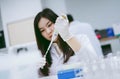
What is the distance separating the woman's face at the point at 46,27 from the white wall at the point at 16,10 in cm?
224

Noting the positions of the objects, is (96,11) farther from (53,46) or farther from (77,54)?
(77,54)

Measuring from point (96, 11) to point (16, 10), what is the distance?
4.32 ft

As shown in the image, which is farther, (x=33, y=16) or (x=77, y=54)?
(x=33, y=16)

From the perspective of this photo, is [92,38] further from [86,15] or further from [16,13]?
[16,13]

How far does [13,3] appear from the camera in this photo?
13.0ft

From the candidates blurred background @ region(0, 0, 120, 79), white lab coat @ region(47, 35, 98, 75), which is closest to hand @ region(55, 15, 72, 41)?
white lab coat @ region(47, 35, 98, 75)

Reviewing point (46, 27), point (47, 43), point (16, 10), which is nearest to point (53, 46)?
point (47, 43)

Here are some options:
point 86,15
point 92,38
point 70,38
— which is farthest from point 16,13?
point 70,38

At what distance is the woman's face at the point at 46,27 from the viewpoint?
155 centimetres

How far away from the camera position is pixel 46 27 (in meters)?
1.59

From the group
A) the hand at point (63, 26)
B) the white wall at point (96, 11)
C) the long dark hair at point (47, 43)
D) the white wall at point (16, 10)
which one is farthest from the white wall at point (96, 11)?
the hand at point (63, 26)

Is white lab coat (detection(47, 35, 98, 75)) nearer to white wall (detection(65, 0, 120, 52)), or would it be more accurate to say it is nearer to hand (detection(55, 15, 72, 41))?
hand (detection(55, 15, 72, 41))

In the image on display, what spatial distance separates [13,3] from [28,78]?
3.15 m

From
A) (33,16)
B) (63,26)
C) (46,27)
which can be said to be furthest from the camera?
(33,16)
